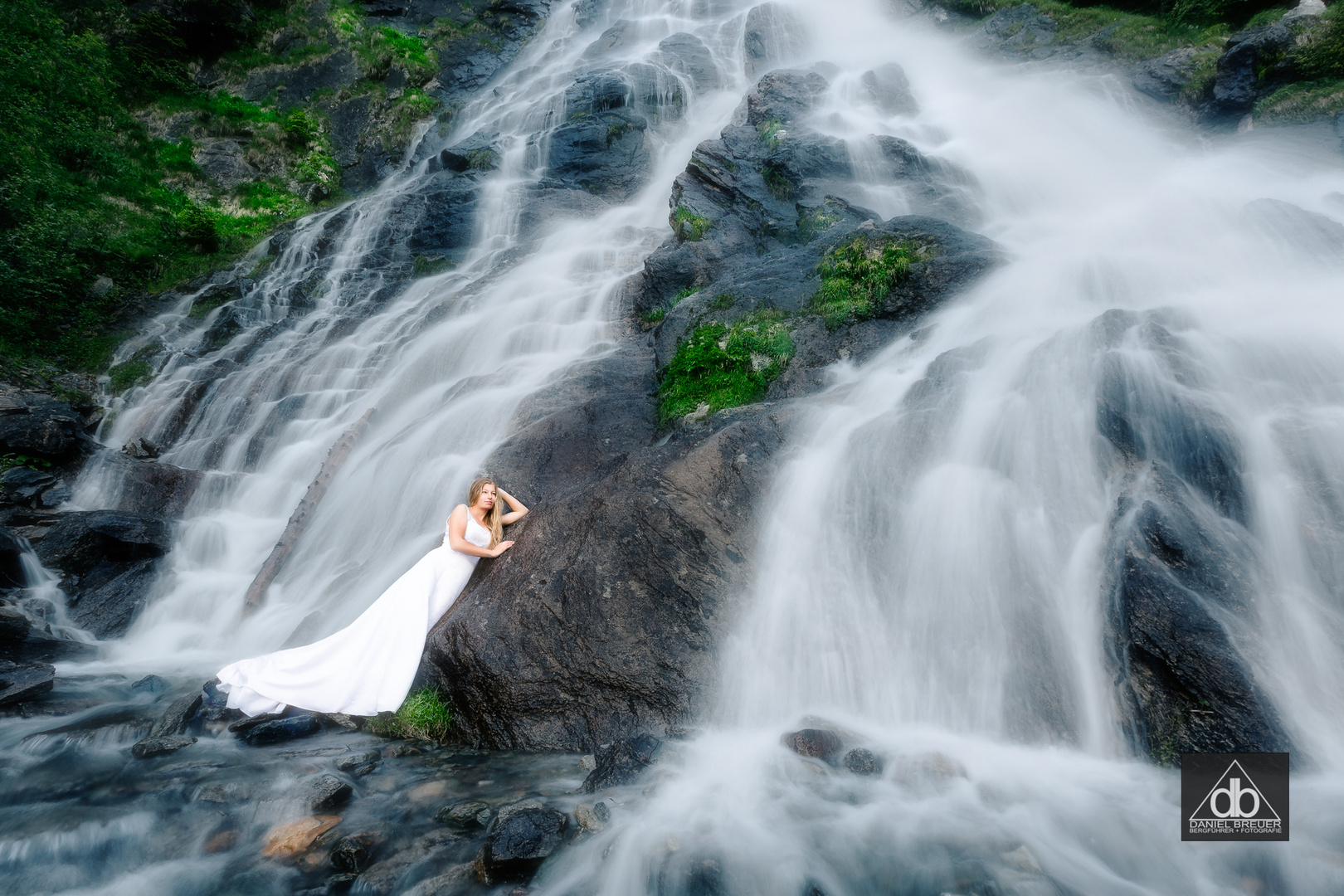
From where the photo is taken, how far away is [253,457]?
11.0 m

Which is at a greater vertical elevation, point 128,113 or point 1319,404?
point 128,113

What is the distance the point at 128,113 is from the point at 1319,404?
111 feet

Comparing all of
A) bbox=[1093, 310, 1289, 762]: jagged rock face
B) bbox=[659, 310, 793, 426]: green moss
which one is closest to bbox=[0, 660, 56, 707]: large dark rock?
bbox=[659, 310, 793, 426]: green moss

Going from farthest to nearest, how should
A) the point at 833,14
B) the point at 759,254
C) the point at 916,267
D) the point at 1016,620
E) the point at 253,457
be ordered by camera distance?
the point at 833,14 < the point at 759,254 < the point at 253,457 < the point at 916,267 < the point at 1016,620

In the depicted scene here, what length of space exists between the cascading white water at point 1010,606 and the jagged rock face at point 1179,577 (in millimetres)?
94

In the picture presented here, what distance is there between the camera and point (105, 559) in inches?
341

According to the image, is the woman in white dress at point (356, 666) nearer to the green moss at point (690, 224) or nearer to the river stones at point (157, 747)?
the river stones at point (157, 747)

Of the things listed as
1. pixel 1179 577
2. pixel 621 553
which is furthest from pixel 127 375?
pixel 1179 577

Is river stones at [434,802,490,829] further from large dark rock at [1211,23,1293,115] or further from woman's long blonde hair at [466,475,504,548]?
large dark rock at [1211,23,1293,115]

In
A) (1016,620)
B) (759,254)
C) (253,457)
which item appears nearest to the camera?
(1016,620)

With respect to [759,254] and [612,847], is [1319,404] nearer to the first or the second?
[612,847]

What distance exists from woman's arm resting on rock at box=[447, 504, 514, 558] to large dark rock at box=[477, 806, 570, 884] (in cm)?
251

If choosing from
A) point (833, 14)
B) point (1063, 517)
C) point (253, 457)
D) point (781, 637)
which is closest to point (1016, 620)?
point (1063, 517)

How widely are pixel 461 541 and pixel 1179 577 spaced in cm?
575
